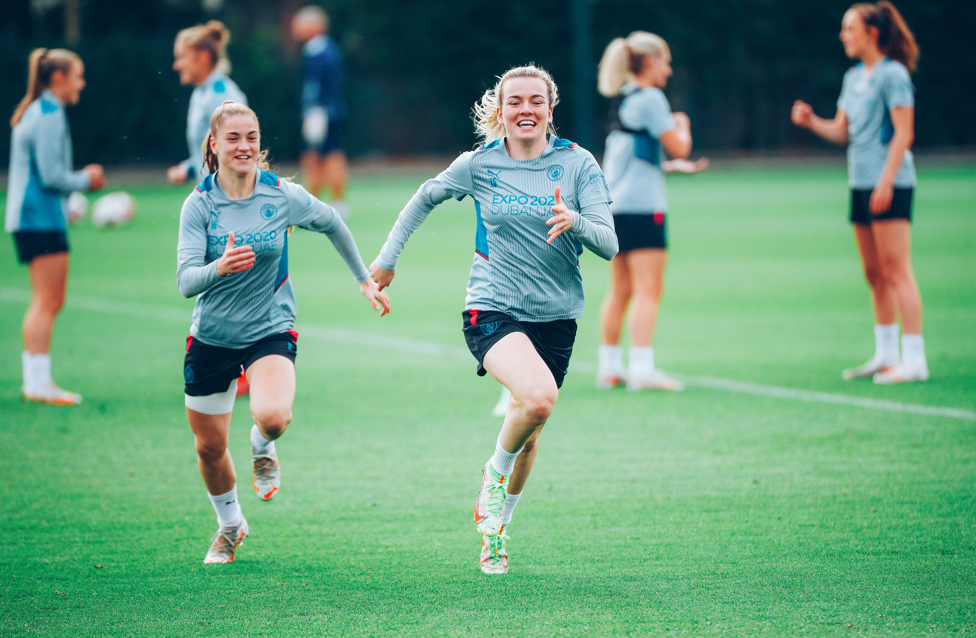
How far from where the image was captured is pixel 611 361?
8242 mm

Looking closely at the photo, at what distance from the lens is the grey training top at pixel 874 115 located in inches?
310

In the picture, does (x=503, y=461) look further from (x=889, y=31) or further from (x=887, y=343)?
(x=889, y=31)

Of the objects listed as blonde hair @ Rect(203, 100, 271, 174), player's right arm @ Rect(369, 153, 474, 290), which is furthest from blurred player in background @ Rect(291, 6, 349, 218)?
player's right arm @ Rect(369, 153, 474, 290)

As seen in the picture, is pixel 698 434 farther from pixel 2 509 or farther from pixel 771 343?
pixel 2 509

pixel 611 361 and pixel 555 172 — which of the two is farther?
pixel 611 361

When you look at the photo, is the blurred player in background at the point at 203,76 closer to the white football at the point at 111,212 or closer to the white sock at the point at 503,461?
the white sock at the point at 503,461

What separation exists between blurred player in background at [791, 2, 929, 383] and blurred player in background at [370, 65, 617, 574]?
12.9 ft

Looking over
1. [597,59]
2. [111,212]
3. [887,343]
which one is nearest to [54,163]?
[887,343]

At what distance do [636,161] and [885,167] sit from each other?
5.77 ft

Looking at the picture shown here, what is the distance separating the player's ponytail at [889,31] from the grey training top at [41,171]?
5.54 metres

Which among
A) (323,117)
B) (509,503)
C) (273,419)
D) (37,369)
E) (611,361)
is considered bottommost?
(611,361)

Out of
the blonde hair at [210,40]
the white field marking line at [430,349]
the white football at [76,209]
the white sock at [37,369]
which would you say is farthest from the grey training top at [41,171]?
the white football at [76,209]

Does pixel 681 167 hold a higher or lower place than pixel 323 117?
higher

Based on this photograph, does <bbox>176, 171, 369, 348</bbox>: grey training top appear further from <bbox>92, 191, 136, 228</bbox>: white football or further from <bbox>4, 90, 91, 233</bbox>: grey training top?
<bbox>92, 191, 136, 228</bbox>: white football
